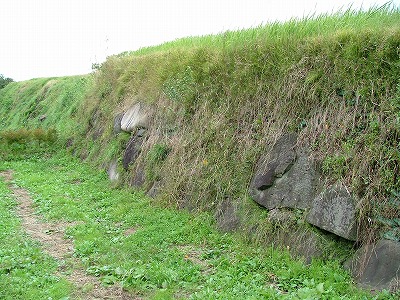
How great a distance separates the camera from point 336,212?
5375 millimetres

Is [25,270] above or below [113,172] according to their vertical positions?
below

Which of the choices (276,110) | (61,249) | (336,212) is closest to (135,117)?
(61,249)

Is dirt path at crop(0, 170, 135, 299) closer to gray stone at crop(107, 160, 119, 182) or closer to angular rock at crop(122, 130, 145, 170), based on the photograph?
gray stone at crop(107, 160, 119, 182)

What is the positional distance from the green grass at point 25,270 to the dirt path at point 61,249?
0.50 ft

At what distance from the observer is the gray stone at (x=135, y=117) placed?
419 inches

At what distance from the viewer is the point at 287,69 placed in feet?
22.5

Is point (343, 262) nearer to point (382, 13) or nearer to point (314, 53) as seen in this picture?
point (314, 53)

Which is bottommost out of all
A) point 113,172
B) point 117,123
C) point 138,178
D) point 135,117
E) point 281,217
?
point 113,172

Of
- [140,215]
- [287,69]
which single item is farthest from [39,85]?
[287,69]

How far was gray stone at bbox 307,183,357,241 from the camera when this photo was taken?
5.23 metres

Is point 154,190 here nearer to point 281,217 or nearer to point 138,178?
point 138,178

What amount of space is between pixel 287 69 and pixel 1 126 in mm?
22107

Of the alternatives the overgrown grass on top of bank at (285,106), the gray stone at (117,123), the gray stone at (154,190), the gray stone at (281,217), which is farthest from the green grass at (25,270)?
the gray stone at (117,123)

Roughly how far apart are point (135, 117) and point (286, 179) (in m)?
5.84
